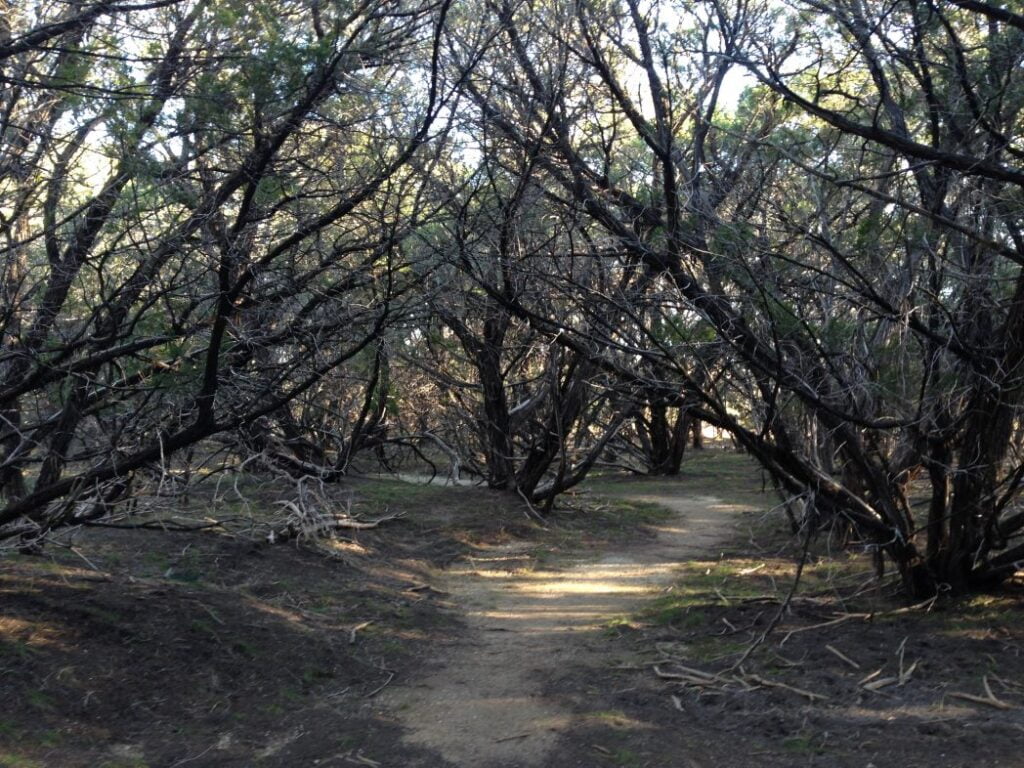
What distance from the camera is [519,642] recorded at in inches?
327

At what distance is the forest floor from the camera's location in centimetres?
571

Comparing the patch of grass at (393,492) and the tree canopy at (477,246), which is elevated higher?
the tree canopy at (477,246)

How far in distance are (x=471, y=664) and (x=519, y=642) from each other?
684 mm

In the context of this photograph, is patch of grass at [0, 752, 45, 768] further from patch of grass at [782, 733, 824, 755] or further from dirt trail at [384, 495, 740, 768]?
patch of grass at [782, 733, 824, 755]

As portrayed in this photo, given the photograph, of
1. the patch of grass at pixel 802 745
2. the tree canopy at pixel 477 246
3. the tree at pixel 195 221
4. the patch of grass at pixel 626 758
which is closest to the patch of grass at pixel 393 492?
the tree canopy at pixel 477 246

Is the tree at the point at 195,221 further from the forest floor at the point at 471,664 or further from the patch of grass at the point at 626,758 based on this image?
the patch of grass at the point at 626,758

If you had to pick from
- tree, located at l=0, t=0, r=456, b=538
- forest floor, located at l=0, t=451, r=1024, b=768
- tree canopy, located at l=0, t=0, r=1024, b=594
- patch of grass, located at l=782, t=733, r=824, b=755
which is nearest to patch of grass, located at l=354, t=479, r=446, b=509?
forest floor, located at l=0, t=451, r=1024, b=768

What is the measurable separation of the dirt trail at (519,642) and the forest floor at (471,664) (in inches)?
1.0

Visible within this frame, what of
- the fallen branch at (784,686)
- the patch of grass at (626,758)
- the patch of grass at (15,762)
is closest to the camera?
the patch of grass at (15,762)

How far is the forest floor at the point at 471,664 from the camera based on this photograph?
18.7ft

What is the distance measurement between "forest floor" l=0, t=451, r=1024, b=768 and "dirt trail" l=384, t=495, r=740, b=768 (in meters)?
0.03

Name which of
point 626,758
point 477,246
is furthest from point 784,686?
point 477,246

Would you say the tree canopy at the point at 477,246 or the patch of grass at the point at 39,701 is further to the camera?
the tree canopy at the point at 477,246

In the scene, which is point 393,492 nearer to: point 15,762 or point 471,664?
point 471,664
